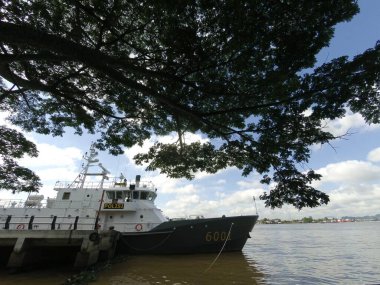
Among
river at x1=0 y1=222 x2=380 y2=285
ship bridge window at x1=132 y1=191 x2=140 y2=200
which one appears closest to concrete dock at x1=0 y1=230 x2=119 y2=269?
river at x1=0 y1=222 x2=380 y2=285

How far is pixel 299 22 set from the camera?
4996 millimetres

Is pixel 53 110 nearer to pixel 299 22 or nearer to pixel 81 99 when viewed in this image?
pixel 81 99

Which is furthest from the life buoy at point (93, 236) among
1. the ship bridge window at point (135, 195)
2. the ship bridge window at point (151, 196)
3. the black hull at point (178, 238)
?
the ship bridge window at point (151, 196)

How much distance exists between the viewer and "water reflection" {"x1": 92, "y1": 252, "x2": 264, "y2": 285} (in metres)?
10.1

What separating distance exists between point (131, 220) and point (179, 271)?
6681mm

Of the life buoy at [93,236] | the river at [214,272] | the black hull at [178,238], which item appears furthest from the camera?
the black hull at [178,238]

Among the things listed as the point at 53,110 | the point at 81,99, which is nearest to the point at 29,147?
the point at 53,110

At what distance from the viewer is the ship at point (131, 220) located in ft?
52.9

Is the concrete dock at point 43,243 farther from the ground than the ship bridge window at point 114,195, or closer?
closer

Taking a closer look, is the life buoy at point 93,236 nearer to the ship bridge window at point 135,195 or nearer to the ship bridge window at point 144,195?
the ship bridge window at point 135,195

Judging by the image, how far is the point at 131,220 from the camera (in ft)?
57.8

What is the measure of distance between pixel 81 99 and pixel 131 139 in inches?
73.3

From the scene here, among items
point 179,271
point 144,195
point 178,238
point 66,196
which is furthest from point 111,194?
point 179,271

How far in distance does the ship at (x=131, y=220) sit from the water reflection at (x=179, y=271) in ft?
3.20
